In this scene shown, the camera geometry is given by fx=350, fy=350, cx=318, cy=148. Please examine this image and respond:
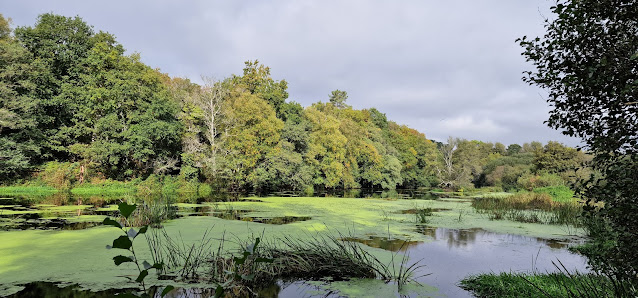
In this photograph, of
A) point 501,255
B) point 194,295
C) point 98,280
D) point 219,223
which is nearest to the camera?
point 194,295

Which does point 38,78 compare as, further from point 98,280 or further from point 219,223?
point 98,280

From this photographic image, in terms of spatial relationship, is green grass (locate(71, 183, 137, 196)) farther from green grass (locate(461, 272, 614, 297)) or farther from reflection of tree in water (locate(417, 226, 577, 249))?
green grass (locate(461, 272, 614, 297))

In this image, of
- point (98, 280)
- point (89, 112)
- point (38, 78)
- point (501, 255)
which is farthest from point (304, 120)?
point (98, 280)

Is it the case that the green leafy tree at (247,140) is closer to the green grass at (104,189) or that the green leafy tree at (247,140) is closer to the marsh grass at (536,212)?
the green grass at (104,189)

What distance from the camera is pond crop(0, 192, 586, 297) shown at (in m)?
4.11

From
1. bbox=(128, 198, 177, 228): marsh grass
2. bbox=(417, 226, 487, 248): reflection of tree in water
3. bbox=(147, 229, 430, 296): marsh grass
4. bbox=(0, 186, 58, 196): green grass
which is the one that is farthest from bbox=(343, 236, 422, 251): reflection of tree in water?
bbox=(0, 186, 58, 196): green grass

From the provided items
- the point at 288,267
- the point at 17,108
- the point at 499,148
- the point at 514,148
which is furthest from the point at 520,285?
the point at 514,148

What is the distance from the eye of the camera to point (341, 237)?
6438mm

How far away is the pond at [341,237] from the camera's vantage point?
13.5 ft

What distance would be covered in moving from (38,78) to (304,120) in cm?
1725

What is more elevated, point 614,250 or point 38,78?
point 38,78

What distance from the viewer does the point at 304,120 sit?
94.9ft

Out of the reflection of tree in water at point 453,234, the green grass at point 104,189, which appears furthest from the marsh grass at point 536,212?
the green grass at point 104,189

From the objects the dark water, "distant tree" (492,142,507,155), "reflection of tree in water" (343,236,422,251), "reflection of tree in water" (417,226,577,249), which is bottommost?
the dark water
